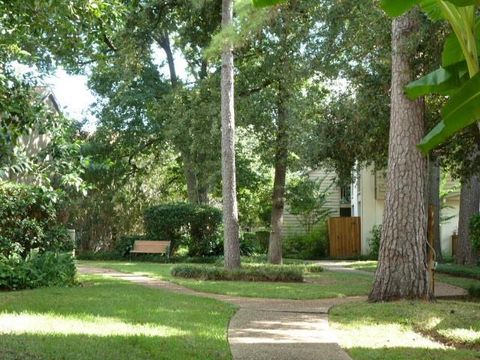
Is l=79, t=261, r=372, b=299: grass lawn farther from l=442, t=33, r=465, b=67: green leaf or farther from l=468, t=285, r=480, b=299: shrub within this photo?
l=442, t=33, r=465, b=67: green leaf

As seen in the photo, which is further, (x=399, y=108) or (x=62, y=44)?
(x=399, y=108)

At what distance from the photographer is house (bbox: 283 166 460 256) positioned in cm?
3027

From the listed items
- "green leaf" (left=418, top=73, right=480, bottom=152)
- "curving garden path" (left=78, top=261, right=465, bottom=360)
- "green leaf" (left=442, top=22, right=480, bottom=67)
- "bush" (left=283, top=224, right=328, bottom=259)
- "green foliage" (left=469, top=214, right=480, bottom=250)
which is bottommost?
"curving garden path" (left=78, top=261, right=465, bottom=360)

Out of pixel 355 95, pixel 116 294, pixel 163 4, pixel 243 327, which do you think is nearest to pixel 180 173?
pixel 163 4

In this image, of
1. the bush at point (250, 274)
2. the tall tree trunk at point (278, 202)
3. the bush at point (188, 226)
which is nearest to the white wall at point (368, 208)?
the bush at point (188, 226)

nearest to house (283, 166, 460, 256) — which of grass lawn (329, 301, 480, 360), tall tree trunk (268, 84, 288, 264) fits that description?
tall tree trunk (268, 84, 288, 264)

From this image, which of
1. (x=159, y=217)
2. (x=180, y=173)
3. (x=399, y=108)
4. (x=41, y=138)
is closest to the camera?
(x=399, y=108)

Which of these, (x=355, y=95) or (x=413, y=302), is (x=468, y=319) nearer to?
(x=413, y=302)

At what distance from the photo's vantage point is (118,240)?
2778 cm

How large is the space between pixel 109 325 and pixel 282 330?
2.29 metres

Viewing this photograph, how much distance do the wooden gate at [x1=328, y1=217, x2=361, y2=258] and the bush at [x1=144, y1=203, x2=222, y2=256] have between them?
7.46m

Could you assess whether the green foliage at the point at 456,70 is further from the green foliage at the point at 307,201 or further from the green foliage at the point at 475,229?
the green foliage at the point at 307,201

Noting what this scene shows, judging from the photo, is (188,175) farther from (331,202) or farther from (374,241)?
(331,202)

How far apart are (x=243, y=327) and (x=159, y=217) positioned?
1815cm
